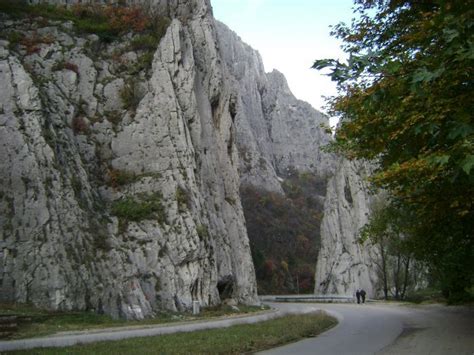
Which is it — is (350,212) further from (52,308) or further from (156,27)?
(52,308)

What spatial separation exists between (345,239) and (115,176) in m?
40.3

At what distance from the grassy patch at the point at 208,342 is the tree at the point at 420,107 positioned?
4.96 m

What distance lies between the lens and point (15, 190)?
21.5 metres

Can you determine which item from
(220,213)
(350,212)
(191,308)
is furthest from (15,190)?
(350,212)

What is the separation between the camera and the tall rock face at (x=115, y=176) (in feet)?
69.6

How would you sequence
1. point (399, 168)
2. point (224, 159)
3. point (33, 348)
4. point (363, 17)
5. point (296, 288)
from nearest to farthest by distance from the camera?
point (399, 168)
point (33, 348)
point (363, 17)
point (224, 159)
point (296, 288)

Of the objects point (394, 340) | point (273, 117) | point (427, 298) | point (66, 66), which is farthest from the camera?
point (273, 117)

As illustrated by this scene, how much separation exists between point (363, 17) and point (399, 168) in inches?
252

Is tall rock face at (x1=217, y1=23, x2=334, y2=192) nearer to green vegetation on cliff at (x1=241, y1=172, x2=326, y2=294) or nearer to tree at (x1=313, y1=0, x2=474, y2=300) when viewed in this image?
green vegetation on cliff at (x1=241, y1=172, x2=326, y2=294)

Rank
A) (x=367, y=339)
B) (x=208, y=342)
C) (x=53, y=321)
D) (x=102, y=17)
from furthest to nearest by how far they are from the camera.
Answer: (x=102, y=17) → (x=53, y=321) → (x=367, y=339) → (x=208, y=342)

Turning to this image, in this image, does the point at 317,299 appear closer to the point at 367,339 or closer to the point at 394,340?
the point at 367,339

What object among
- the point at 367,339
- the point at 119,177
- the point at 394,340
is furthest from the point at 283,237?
the point at 394,340

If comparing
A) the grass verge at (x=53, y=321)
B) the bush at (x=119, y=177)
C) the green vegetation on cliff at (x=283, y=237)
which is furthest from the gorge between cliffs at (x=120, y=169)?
the green vegetation on cliff at (x=283, y=237)

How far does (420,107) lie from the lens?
8211 mm
